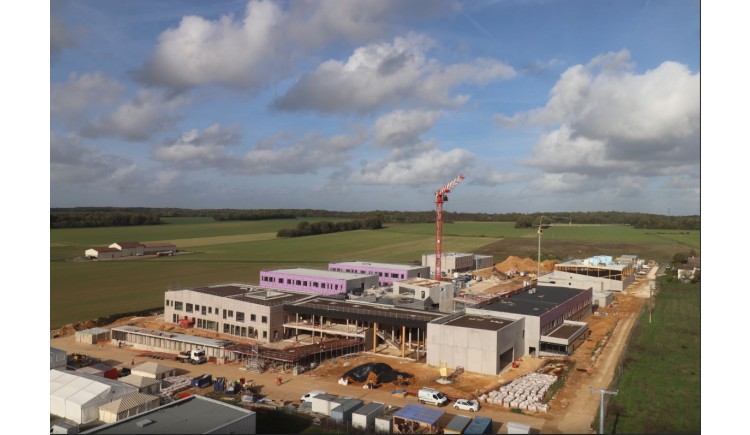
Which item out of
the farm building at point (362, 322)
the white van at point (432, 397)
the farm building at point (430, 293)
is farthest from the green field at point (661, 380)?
the farm building at point (430, 293)

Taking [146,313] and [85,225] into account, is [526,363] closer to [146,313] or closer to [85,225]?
[146,313]

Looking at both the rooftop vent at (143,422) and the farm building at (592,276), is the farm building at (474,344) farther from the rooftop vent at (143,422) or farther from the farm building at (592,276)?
A: the farm building at (592,276)

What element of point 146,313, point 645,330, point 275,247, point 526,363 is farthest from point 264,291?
point 275,247

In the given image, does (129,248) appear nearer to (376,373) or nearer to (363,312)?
(363,312)

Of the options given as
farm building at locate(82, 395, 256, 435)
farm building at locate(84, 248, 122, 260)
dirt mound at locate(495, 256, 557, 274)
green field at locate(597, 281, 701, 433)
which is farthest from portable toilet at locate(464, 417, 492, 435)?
farm building at locate(84, 248, 122, 260)

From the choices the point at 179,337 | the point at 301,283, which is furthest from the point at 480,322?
the point at 301,283

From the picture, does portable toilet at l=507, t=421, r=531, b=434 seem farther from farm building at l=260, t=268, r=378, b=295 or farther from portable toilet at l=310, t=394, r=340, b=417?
farm building at l=260, t=268, r=378, b=295
